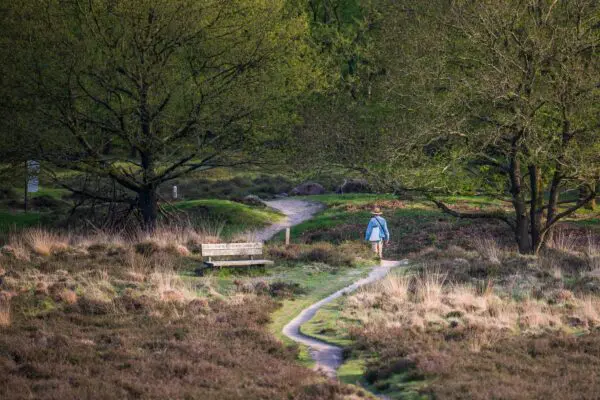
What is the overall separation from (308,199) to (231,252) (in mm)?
27580

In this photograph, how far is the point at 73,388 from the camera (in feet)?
42.2

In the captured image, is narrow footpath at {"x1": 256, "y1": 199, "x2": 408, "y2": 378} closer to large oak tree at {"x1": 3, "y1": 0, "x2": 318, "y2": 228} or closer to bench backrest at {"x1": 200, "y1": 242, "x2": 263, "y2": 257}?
bench backrest at {"x1": 200, "y1": 242, "x2": 263, "y2": 257}

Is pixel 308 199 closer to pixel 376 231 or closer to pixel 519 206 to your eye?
pixel 376 231

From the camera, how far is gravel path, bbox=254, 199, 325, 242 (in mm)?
41844

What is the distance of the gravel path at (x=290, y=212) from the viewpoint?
1647 inches

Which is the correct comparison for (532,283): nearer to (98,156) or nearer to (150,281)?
(150,281)

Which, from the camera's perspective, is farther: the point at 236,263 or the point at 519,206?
the point at 519,206

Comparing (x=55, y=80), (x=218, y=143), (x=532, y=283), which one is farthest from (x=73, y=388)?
(x=218, y=143)

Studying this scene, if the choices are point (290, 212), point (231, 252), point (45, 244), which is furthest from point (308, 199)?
point (231, 252)

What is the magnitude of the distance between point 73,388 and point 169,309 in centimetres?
635

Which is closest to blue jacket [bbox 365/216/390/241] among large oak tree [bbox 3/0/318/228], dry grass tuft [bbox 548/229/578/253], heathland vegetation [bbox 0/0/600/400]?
heathland vegetation [bbox 0/0/600/400]

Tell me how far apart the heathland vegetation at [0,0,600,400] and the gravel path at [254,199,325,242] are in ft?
3.10

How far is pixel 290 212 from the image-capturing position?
48.0 metres

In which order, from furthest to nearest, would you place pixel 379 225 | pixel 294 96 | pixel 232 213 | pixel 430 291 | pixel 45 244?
pixel 232 213 → pixel 294 96 → pixel 379 225 → pixel 45 244 → pixel 430 291
